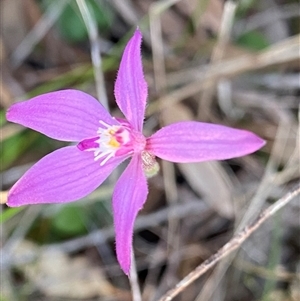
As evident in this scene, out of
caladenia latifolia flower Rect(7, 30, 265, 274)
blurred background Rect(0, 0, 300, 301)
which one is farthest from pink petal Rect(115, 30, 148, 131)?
blurred background Rect(0, 0, 300, 301)

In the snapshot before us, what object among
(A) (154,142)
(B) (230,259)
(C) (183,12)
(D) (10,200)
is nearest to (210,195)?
(B) (230,259)

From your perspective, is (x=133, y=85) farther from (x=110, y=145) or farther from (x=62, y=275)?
(x=62, y=275)

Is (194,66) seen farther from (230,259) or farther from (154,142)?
(154,142)

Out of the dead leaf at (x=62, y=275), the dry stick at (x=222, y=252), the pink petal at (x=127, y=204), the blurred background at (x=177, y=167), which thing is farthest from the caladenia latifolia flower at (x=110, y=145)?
the dead leaf at (x=62, y=275)

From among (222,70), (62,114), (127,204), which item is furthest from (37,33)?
(127,204)

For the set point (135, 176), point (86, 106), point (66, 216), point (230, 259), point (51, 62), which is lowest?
point (230, 259)

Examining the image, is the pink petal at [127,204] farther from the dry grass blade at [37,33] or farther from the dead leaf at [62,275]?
the dry grass blade at [37,33]
